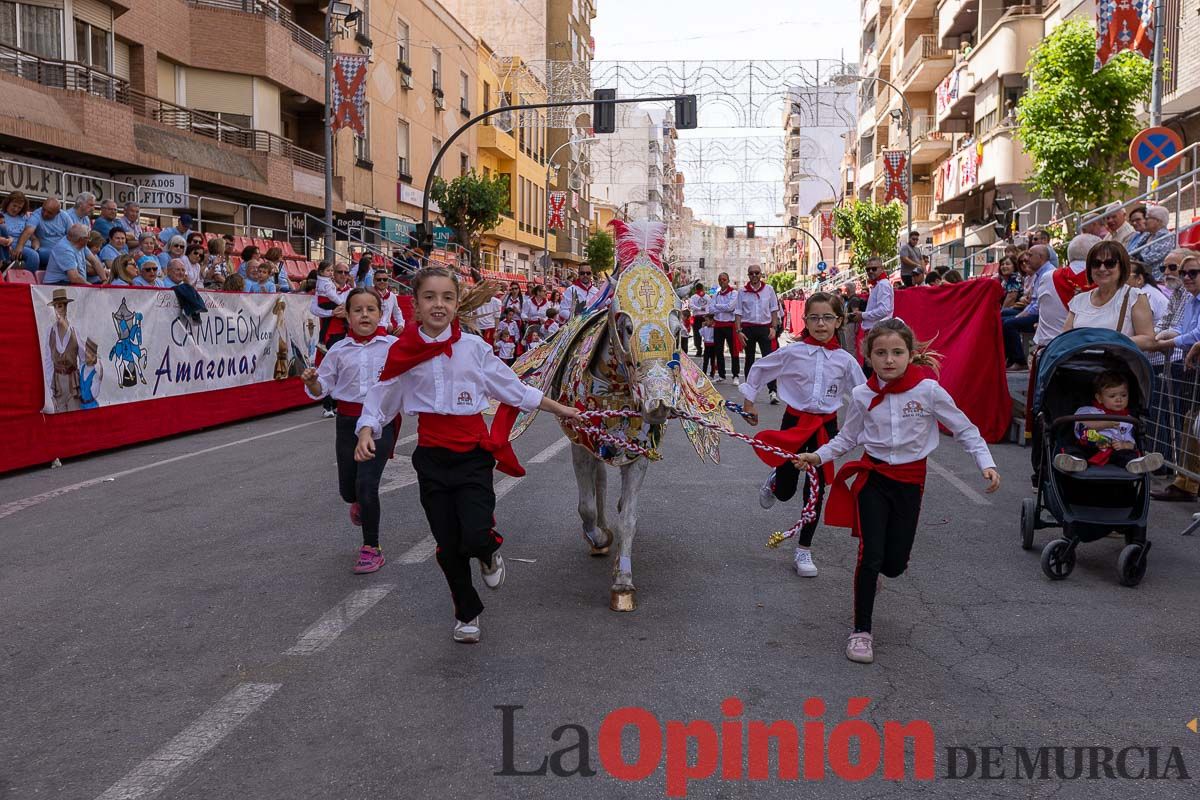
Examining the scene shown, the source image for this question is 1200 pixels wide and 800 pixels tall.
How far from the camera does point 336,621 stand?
536 centimetres

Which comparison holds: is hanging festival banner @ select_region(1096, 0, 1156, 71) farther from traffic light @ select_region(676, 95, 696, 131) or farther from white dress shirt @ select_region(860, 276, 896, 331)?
traffic light @ select_region(676, 95, 696, 131)

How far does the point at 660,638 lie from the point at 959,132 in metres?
43.8

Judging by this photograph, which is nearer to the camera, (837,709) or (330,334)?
(837,709)

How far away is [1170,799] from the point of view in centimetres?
351

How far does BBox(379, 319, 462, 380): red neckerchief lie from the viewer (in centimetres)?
498

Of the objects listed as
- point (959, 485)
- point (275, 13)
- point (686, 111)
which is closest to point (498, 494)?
point (959, 485)

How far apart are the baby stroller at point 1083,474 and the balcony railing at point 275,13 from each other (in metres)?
25.6

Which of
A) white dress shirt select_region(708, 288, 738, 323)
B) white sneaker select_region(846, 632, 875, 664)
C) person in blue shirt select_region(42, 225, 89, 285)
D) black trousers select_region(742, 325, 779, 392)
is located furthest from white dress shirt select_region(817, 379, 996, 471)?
white dress shirt select_region(708, 288, 738, 323)

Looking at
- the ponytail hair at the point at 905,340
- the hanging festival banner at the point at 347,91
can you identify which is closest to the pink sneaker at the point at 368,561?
the ponytail hair at the point at 905,340

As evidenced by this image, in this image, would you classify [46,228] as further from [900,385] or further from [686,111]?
[686,111]

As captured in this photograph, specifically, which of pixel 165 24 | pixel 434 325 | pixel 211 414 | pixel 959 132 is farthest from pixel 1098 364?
pixel 959 132

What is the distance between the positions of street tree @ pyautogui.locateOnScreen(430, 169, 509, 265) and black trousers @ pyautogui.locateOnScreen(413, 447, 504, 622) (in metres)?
36.8

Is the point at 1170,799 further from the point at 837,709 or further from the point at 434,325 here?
the point at 434,325

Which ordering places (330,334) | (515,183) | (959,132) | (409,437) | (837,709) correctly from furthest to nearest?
(515,183) → (959,132) → (409,437) → (330,334) → (837,709)
